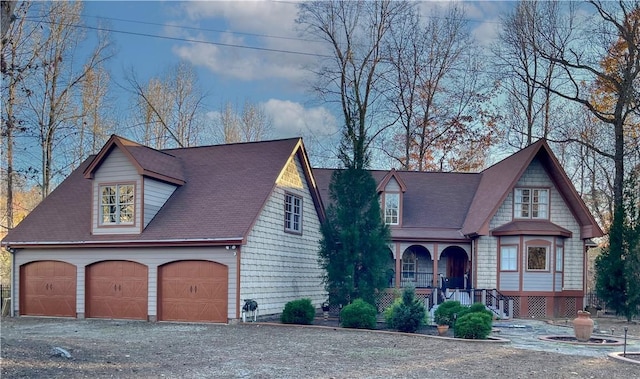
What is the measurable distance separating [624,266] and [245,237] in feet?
46.6

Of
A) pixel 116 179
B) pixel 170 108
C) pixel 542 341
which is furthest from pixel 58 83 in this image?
pixel 542 341

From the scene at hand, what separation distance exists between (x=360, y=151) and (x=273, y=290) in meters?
5.81

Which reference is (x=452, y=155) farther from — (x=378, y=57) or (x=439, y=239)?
(x=439, y=239)

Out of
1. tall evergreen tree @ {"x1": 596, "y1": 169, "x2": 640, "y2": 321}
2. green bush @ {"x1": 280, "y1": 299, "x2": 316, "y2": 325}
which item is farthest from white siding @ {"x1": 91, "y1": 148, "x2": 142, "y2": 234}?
tall evergreen tree @ {"x1": 596, "y1": 169, "x2": 640, "y2": 321}

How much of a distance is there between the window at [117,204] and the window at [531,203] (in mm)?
15119

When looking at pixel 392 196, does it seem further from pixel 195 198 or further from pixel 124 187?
pixel 124 187

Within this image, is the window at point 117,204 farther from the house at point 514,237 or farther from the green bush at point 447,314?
the green bush at point 447,314

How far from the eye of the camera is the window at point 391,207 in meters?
27.3

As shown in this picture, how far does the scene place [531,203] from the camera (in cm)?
2502

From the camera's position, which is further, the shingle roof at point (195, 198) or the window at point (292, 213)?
the window at point (292, 213)

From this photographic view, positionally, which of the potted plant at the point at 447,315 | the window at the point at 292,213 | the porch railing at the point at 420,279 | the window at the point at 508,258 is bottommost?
the porch railing at the point at 420,279

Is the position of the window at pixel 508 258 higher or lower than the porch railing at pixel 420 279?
higher

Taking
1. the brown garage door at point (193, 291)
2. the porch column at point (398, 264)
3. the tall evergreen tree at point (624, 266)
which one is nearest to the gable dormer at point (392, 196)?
the porch column at point (398, 264)

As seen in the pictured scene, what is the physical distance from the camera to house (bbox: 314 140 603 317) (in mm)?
24094
